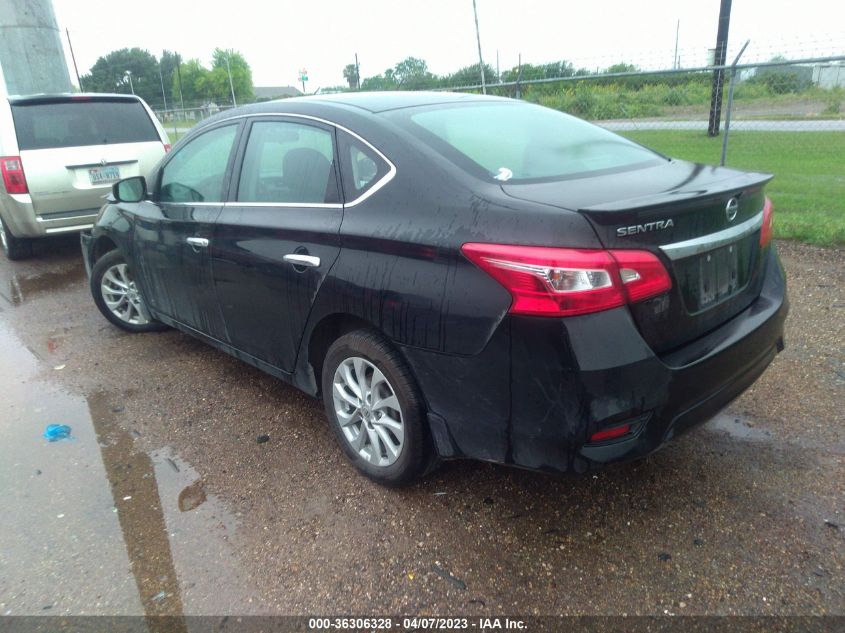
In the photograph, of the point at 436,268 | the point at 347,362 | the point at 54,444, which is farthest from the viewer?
the point at 54,444

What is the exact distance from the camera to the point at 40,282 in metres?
6.81

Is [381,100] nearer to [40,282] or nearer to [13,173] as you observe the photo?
[13,173]

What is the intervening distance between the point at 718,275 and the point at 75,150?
6682 mm

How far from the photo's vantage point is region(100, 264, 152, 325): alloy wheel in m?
4.88

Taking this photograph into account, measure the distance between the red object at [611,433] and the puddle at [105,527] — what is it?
1367 millimetres

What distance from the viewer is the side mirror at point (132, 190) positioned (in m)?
4.15

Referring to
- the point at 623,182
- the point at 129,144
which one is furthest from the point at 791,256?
the point at 129,144

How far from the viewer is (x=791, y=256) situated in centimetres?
579

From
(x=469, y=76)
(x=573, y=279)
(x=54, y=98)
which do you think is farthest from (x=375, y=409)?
(x=469, y=76)

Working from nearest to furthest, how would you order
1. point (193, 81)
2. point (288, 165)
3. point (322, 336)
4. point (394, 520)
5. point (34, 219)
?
point (394, 520) → point (322, 336) → point (288, 165) → point (34, 219) → point (193, 81)

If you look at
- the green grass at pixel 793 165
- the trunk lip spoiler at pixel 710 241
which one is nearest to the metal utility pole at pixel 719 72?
the green grass at pixel 793 165

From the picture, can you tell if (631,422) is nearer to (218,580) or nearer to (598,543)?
(598,543)

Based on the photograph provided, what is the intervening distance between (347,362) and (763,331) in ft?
5.71

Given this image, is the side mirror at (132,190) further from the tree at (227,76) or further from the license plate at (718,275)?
the tree at (227,76)
